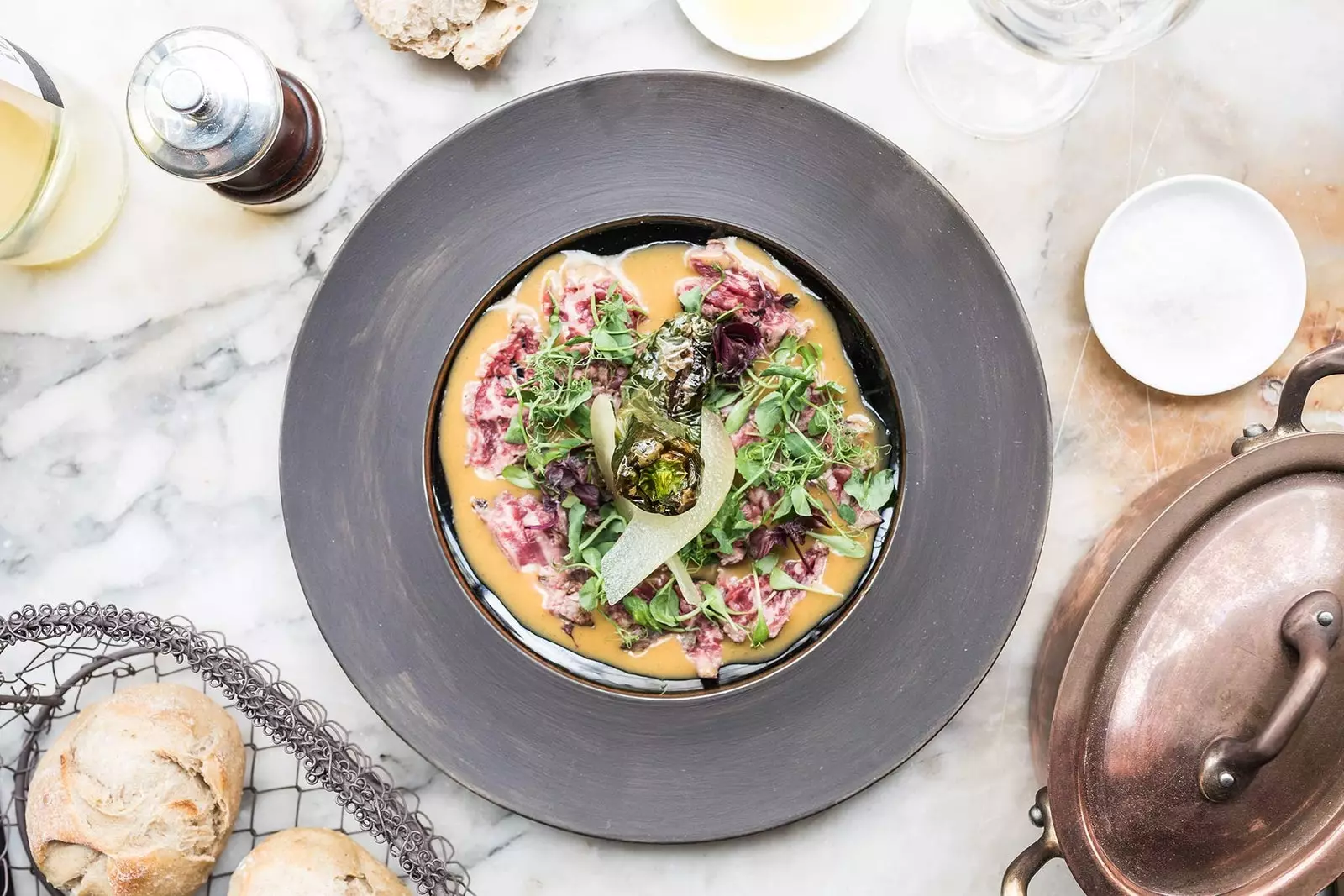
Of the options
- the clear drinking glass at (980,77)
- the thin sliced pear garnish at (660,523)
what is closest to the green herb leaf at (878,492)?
the thin sliced pear garnish at (660,523)

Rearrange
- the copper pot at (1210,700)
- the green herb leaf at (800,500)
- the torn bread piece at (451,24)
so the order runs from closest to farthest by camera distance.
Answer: the copper pot at (1210,700)
the green herb leaf at (800,500)
the torn bread piece at (451,24)

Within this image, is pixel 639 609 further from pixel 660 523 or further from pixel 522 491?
pixel 522 491

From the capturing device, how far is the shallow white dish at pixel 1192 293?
201 centimetres

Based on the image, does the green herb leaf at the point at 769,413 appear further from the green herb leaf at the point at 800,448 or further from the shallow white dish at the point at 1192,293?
the shallow white dish at the point at 1192,293

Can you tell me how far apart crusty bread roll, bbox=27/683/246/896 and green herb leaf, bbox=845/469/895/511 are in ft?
4.28

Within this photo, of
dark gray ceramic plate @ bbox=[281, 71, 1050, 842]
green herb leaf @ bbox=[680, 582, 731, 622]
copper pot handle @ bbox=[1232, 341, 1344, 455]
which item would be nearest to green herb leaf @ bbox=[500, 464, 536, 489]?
dark gray ceramic plate @ bbox=[281, 71, 1050, 842]

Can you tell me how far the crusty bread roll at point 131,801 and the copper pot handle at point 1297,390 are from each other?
1932 millimetres

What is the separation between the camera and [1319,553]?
155 cm

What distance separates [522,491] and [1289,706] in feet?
4.27

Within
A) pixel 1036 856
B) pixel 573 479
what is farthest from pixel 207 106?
pixel 1036 856

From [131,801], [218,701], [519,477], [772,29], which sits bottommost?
[218,701]

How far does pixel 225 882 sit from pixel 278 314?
3.92 feet

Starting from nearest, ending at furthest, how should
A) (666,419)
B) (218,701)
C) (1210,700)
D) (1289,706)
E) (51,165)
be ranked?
1. (1289,706)
2. (1210,700)
3. (666,419)
4. (51,165)
5. (218,701)

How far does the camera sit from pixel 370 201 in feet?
6.86
